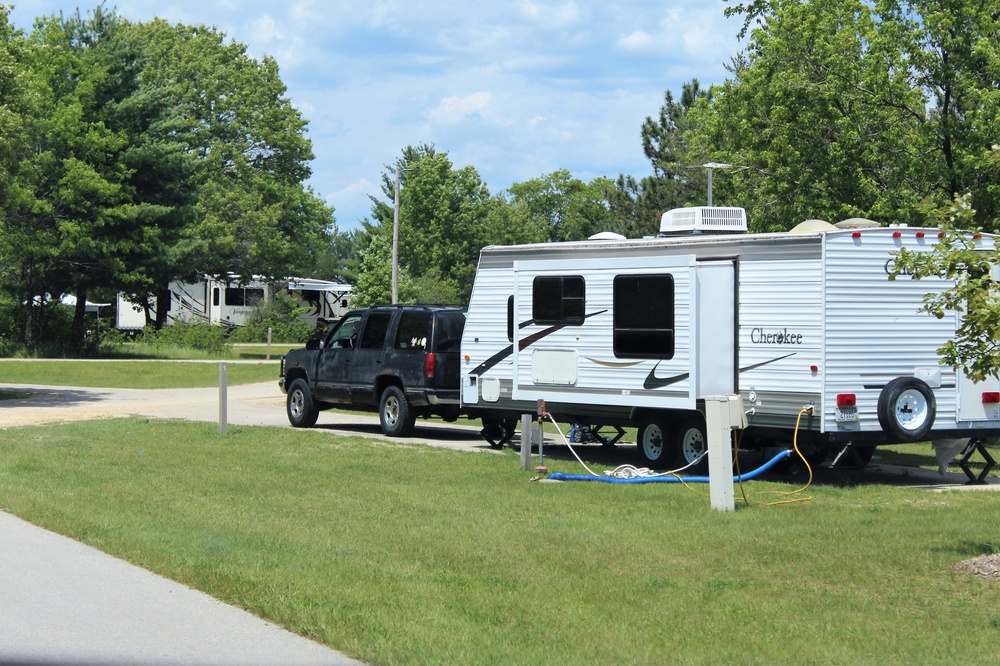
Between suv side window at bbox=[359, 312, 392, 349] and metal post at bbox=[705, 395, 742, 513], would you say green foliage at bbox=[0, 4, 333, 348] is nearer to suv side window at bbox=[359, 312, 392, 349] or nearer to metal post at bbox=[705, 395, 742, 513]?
suv side window at bbox=[359, 312, 392, 349]

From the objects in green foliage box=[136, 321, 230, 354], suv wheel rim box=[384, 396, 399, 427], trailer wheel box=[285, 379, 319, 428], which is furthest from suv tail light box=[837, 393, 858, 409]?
green foliage box=[136, 321, 230, 354]

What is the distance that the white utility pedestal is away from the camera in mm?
11773

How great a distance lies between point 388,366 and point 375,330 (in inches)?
32.8

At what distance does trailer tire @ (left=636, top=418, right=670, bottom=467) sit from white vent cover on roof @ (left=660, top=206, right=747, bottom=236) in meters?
2.65

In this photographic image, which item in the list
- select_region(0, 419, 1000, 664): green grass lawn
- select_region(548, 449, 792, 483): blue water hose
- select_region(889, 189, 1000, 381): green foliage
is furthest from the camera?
select_region(548, 449, 792, 483): blue water hose

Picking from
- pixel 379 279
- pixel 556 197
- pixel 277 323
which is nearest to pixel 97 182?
pixel 277 323

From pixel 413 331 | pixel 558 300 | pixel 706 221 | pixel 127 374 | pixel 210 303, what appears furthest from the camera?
pixel 210 303

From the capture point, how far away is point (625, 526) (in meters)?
10.7

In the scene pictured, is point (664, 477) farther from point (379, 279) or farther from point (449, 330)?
point (379, 279)

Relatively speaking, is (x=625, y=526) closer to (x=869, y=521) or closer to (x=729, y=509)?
(x=729, y=509)

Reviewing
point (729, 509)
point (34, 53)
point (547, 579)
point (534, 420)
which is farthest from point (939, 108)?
point (34, 53)

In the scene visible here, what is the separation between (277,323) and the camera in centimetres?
6284

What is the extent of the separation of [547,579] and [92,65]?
39.4m

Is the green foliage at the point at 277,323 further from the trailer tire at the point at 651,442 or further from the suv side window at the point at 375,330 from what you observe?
the trailer tire at the point at 651,442
